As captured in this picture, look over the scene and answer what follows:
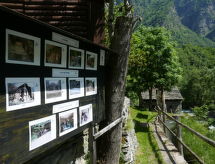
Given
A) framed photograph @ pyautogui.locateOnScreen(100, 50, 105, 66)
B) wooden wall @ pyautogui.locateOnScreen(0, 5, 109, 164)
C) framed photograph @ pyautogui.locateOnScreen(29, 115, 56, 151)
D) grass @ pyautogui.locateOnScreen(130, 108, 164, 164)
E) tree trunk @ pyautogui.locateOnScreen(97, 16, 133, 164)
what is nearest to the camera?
wooden wall @ pyautogui.locateOnScreen(0, 5, 109, 164)

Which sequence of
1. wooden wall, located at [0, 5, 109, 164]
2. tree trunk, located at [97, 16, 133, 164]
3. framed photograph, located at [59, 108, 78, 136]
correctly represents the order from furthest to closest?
tree trunk, located at [97, 16, 133, 164], framed photograph, located at [59, 108, 78, 136], wooden wall, located at [0, 5, 109, 164]

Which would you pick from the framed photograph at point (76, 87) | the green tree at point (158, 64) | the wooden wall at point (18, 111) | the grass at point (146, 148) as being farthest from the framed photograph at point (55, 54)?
the green tree at point (158, 64)

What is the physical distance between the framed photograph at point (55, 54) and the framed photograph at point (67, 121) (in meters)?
0.69

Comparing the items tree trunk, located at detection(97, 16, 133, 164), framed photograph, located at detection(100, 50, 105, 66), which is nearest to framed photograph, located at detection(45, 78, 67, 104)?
framed photograph, located at detection(100, 50, 105, 66)

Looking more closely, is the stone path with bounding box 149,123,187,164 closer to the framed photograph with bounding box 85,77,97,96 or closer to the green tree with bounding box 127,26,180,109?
the framed photograph with bounding box 85,77,97,96

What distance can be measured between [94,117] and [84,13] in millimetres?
2240

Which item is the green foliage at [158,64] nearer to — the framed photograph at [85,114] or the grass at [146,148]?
the grass at [146,148]

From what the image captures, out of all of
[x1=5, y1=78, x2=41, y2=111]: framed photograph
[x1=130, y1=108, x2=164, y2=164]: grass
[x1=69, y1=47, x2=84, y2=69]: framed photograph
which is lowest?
[x1=130, y1=108, x2=164, y2=164]: grass

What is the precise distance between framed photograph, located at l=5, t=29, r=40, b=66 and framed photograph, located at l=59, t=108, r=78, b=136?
34.4 inches

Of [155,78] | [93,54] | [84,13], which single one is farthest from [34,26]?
[155,78]

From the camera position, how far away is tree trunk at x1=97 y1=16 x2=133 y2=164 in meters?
4.59

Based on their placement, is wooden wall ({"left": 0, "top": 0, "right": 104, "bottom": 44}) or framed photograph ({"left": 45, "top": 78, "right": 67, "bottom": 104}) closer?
framed photograph ({"left": 45, "top": 78, "right": 67, "bottom": 104})

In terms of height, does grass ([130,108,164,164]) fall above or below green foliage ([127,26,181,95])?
below

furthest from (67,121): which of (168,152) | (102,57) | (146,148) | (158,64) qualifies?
(158,64)
